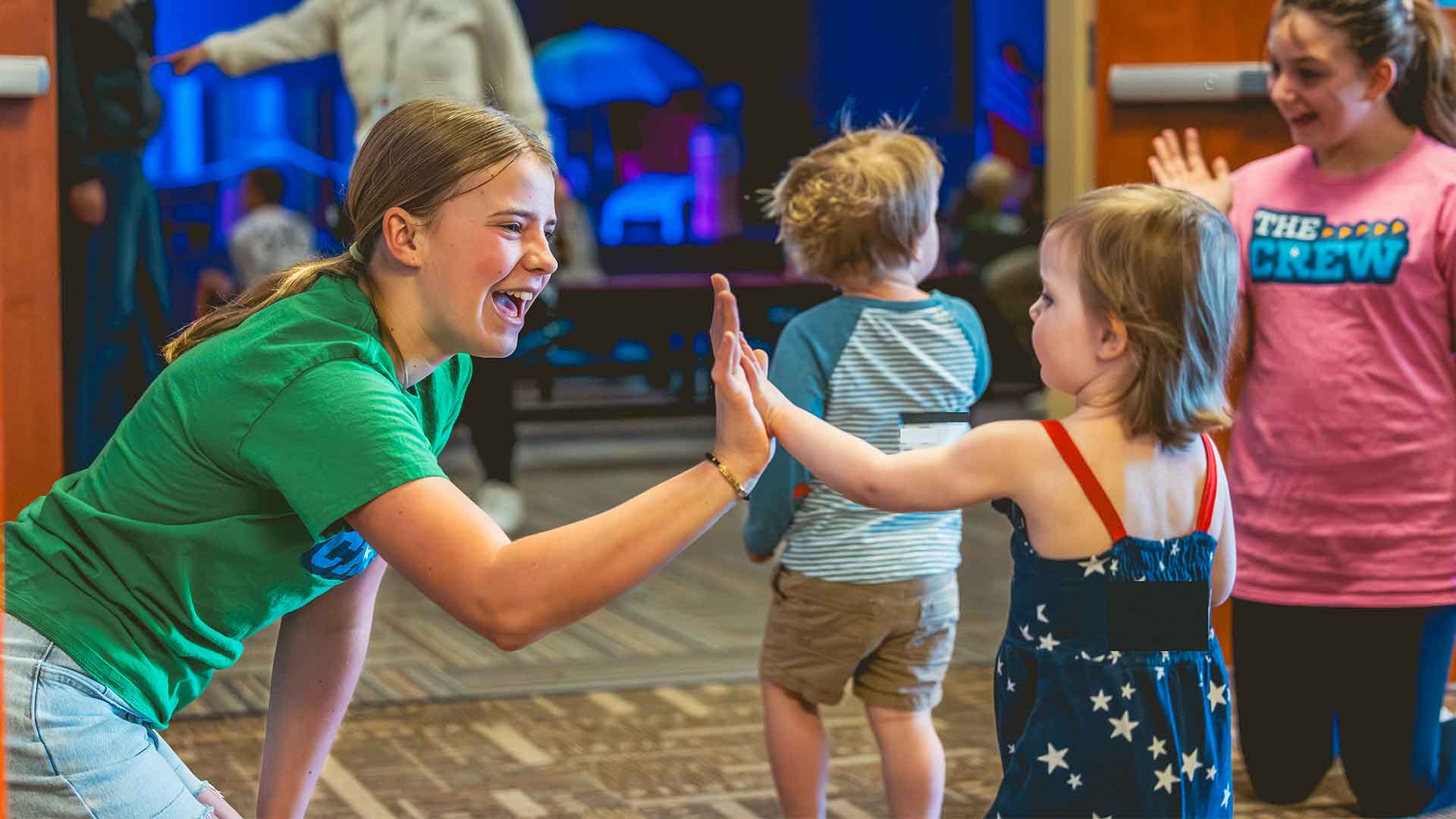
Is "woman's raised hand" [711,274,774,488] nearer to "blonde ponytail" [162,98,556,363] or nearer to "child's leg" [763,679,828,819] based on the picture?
"blonde ponytail" [162,98,556,363]

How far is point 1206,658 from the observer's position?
1.79m

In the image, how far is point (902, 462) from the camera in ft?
5.96

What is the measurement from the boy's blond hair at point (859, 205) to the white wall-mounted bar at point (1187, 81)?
1043mm

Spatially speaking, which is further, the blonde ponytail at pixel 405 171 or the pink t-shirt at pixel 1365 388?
the pink t-shirt at pixel 1365 388

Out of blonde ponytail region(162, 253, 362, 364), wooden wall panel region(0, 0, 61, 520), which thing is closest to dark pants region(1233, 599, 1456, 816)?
blonde ponytail region(162, 253, 362, 364)

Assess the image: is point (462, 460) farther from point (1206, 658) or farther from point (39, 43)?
point (1206, 658)

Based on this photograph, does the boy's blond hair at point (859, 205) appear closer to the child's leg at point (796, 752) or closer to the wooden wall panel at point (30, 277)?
the child's leg at point (796, 752)

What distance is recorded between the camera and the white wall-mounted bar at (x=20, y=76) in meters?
3.29

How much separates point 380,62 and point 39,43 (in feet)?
5.49

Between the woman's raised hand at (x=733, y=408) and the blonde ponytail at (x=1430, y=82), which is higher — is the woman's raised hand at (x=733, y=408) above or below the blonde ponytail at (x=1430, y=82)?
below

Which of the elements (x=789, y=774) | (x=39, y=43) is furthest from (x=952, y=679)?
(x=39, y=43)

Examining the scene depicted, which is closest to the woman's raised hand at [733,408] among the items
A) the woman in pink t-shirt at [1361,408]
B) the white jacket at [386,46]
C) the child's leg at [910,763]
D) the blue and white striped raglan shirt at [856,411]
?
the blue and white striped raglan shirt at [856,411]

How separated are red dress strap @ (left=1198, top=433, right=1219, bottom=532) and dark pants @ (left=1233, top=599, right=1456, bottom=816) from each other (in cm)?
125

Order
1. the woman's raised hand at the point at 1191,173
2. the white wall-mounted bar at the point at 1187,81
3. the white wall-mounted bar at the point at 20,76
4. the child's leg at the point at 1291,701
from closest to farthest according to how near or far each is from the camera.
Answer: the child's leg at the point at 1291,701 < the woman's raised hand at the point at 1191,173 < the white wall-mounted bar at the point at 20,76 < the white wall-mounted bar at the point at 1187,81
